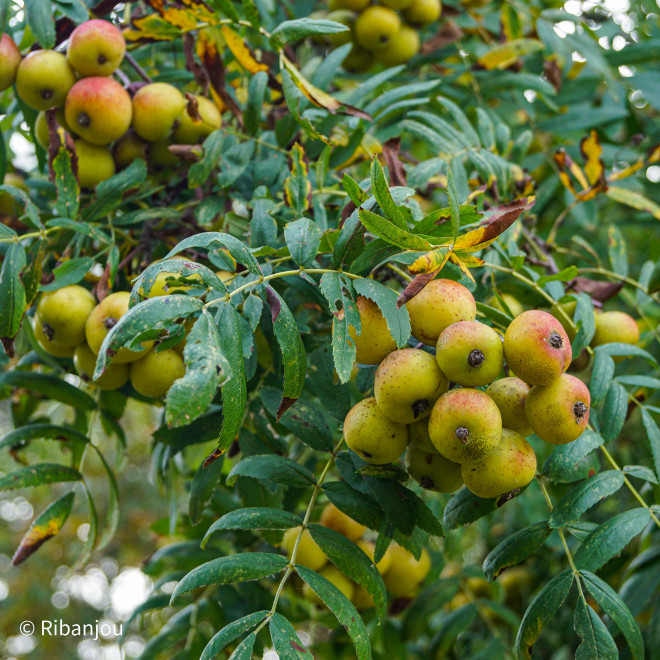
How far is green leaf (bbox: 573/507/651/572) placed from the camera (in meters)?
1.22

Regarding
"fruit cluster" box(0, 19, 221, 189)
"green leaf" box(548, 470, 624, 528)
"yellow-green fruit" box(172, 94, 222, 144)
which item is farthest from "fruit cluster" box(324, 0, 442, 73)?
"green leaf" box(548, 470, 624, 528)

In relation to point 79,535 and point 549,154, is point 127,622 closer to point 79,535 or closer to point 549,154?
point 549,154

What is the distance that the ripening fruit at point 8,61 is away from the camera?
1.67m

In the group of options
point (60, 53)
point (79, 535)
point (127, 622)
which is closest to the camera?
point (60, 53)

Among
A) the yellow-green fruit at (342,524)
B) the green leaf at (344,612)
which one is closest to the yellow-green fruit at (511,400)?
the green leaf at (344,612)

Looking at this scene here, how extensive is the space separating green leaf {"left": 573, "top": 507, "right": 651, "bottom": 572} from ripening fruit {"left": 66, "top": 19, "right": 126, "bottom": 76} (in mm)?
1602

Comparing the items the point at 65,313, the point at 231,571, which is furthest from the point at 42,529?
the point at 231,571

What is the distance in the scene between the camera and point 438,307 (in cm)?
114

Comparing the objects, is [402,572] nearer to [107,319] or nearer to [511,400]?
[511,400]

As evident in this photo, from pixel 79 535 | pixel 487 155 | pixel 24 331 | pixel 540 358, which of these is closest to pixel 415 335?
pixel 540 358

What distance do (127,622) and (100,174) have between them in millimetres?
1281

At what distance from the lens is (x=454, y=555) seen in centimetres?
241

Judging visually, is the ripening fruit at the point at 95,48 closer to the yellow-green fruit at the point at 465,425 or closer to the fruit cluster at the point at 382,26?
the fruit cluster at the point at 382,26

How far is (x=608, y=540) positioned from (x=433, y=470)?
0.37m
